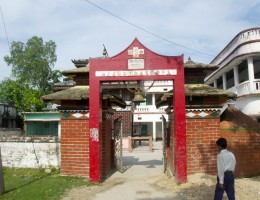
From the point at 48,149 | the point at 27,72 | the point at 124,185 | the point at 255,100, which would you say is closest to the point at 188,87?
the point at 124,185

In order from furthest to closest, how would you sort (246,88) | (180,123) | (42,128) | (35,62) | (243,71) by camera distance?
(35,62)
(42,128)
(243,71)
(246,88)
(180,123)

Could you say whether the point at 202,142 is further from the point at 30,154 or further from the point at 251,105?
the point at 251,105

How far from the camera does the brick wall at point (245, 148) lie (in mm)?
10391

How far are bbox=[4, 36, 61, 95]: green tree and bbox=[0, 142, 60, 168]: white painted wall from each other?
2288 centimetres

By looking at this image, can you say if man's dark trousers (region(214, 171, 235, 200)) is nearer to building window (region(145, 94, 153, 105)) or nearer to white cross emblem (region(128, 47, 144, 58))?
white cross emblem (region(128, 47, 144, 58))

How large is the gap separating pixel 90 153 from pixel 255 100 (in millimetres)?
11666

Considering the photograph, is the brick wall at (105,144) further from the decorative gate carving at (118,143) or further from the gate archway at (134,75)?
the gate archway at (134,75)

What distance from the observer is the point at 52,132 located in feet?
91.8

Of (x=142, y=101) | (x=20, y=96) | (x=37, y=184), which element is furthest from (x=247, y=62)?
(x=20, y=96)

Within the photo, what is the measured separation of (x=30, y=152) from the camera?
13.4 metres

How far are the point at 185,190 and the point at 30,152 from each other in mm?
7318

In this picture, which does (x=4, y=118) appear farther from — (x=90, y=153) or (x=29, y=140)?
(x=90, y=153)

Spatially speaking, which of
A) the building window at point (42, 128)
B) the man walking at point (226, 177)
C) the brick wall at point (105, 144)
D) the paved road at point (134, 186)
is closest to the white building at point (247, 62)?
the paved road at point (134, 186)

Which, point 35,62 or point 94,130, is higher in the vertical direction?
point 35,62
